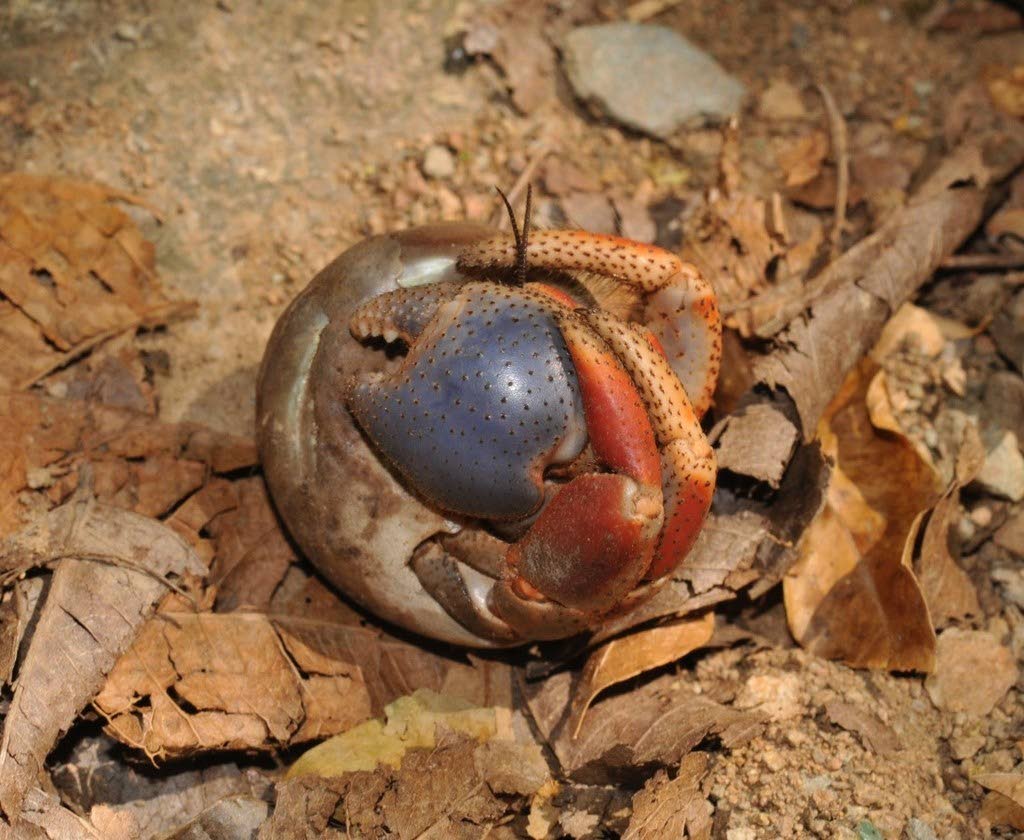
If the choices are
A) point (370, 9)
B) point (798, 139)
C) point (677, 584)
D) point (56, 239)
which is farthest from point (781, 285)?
point (56, 239)

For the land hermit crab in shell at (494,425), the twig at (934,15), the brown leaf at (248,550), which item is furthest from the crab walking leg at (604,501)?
the twig at (934,15)

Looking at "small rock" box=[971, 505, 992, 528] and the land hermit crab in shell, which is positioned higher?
the land hermit crab in shell

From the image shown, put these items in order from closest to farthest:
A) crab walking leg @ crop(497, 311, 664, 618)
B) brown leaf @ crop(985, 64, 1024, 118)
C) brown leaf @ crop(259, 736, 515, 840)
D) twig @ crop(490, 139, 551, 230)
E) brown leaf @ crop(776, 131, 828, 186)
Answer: crab walking leg @ crop(497, 311, 664, 618) → brown leaf @ crop(259, 736, 515, 840) → twig @ crop(490, 139, 551, 230) → brown leaf @ crop(776, 131, 828, 186) → brown leaf @ crop(985, 64, 1024, 118)

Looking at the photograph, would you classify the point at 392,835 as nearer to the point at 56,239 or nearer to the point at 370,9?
the point at 56,239

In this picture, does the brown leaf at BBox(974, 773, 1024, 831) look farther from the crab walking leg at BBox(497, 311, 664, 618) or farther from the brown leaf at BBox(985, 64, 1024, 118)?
the brown leaf at BBox(985, 64, 1024, 118)

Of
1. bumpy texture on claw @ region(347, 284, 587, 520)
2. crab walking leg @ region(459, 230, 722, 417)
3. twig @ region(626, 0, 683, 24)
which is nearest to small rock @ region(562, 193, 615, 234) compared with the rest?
twig @ region(626, 0, 683, 24)

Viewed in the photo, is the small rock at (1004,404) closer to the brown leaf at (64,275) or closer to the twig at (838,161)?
the twig at (838,161)

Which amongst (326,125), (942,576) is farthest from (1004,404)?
(326,125)

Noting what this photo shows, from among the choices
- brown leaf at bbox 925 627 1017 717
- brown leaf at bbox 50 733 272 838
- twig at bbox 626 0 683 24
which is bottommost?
brown leaf at bbox 50 733 272 838
